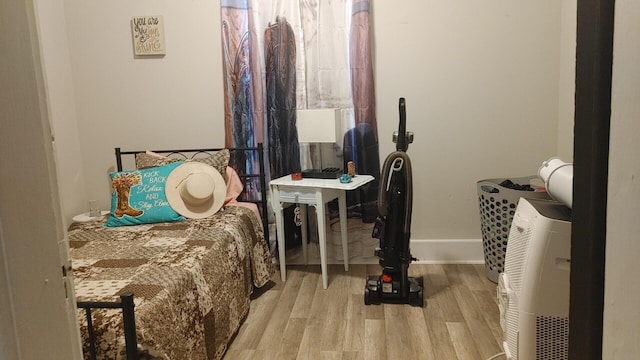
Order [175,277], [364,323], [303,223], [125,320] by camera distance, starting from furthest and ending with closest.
→ [303,223], [364,323], [175,277], [125,320]

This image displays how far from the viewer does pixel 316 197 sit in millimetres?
3002

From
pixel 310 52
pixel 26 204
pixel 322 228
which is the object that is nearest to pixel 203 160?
pixel 322 228

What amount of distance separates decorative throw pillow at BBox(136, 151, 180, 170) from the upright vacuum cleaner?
1.43m

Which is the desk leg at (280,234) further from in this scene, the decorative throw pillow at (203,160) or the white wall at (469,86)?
the white wall at (469,86)

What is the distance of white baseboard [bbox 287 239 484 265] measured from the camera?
135 inches

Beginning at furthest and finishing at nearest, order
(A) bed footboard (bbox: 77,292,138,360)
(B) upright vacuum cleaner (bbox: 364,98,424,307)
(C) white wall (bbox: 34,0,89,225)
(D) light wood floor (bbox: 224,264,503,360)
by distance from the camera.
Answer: (C) white wall (bbox: 34,0,89,225), (B) upright vacuum cleaner (bbox: 364,98,424,307), (D) light wood floor (bbox: 224,264,503,360), (A) bed footboard (bbox: 77,292,138,360)

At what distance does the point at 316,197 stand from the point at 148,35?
170 centimetres

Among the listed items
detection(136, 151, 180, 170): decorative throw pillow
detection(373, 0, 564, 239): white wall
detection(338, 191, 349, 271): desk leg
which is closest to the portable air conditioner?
detection(338, 191, 349, 271): desk leg

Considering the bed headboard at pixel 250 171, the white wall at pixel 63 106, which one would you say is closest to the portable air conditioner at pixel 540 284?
the bed headboard at pixel 250 171

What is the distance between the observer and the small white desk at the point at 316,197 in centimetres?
300

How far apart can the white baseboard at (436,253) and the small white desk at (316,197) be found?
24cm

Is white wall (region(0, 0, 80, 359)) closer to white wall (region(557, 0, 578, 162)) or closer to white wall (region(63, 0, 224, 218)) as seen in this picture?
white wall (region(63, 0, 224, 218))

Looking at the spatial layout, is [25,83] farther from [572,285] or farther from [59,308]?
[572,285]

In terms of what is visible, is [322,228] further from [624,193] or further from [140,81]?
[624,193]
